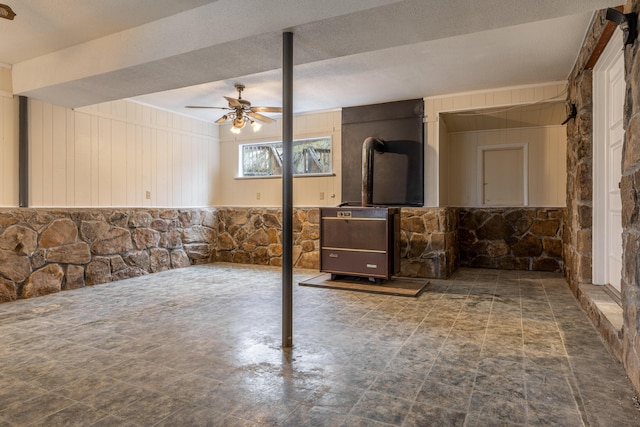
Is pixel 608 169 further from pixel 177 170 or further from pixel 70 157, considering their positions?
pixel 70 157

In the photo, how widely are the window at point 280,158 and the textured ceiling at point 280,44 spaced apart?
56.2 inches

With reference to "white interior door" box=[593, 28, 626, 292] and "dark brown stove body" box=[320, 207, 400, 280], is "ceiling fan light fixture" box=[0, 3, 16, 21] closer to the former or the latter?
"dark brown stove body" box=[320, 207, 400, 280]

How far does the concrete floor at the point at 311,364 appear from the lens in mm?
1781

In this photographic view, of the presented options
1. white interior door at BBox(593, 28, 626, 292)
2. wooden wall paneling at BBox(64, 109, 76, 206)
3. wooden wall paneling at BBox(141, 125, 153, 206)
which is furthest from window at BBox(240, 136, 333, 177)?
white interior door at BBox(593, 28, 626, 292)

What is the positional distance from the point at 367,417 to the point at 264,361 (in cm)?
89

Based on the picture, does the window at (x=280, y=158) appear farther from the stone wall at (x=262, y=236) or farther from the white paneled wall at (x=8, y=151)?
the white paneled wall at (x=8, y=151)

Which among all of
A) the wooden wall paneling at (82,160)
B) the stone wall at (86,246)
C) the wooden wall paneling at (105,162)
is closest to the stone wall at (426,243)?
the stone wall at (86,246)

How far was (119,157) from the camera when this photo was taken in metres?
5.32

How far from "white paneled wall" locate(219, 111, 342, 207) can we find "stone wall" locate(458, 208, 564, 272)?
93.0 inches

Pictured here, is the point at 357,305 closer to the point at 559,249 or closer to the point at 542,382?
the point at 542,382

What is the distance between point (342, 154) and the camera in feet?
19.5

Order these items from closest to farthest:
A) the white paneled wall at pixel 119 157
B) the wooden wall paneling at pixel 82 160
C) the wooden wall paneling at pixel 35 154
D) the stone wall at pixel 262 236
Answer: the wooden wall paneling at pixel 35 154, the white paneled wall at pixel 119 157, the wooden wall paneling at pixel 82 160, the stone wall at pixel 262 236

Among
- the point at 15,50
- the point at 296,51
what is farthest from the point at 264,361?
the point at 15,50

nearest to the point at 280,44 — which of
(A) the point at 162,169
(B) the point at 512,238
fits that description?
(A) the point at 162,169
